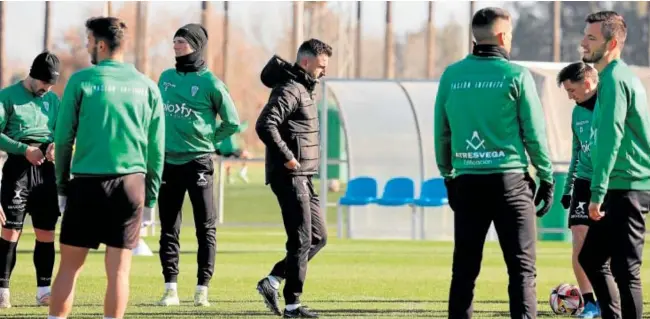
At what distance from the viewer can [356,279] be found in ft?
50.5

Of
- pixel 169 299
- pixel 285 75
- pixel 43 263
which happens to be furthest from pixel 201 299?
pixel 285 75

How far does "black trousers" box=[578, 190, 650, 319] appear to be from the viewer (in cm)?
857

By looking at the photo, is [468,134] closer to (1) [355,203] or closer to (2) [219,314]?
(2) [219,314]

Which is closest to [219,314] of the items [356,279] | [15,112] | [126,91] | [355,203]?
[15,112]

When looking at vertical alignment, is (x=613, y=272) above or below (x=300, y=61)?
below

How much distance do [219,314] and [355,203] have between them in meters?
13.4

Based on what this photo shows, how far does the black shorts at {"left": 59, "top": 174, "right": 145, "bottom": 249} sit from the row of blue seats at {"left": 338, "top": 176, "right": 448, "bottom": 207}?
1585 centimetres

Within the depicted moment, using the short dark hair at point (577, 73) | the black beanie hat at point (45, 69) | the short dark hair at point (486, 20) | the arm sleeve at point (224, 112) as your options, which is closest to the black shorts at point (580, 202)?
the short dark hair at point (577, 73)

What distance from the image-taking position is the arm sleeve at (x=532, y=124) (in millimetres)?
8227

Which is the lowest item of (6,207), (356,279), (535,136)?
(356,279)

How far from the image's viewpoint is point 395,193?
24.9m

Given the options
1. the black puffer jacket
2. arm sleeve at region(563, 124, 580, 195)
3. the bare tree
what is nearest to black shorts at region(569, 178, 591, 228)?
arm sleeve at region(563, 124, 580, 195)

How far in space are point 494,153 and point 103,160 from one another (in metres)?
2.20

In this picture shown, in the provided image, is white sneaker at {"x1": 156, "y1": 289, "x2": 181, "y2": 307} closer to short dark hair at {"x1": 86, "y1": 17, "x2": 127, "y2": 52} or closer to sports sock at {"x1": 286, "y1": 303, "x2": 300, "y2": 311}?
sports sock at {"x1": 286, "y1": 303, "x2": 300, "y2": 311}
